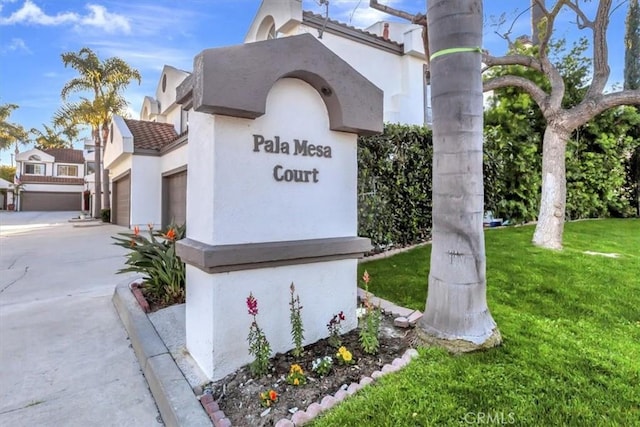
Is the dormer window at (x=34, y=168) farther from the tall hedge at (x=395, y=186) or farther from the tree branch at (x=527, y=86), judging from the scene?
the tree branch at (x=527, y=86)

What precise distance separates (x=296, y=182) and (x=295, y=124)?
0.51 m

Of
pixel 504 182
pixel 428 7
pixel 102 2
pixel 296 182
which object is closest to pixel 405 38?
pixel 504 182

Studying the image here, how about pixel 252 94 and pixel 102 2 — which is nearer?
pixel 252 94

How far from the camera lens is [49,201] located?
4206 cm

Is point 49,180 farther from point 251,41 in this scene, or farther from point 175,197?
point 251,41

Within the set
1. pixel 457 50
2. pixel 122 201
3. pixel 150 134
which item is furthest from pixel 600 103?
pixel 122 201

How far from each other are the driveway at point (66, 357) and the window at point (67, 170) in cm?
4596

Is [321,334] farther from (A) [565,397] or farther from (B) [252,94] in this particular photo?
(B) [252,94]

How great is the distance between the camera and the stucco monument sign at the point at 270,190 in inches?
109

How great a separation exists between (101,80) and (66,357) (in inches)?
867

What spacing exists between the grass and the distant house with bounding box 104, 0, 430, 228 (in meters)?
6.13

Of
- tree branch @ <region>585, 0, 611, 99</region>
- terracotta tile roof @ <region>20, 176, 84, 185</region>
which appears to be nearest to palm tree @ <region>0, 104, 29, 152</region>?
terracotta tile roof @ <region>20, 176, 84, 185</region>

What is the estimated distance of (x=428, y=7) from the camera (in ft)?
10.2

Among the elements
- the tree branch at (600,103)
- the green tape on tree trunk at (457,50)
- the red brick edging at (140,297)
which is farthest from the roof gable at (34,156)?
the green tape on tree trunk at (457,50)
